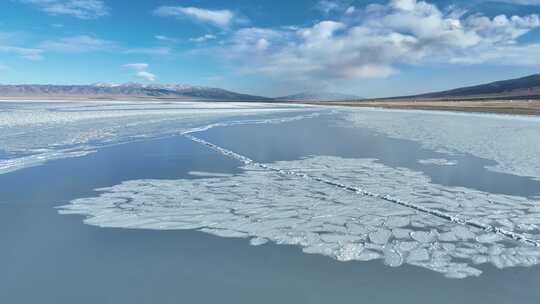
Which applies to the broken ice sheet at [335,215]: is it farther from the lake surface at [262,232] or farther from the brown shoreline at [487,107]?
the brown shoreline at [487,107]

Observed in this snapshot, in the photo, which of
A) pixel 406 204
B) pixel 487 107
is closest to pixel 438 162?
pixel 406 204

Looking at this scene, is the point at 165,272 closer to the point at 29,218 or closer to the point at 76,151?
the point at 29,218

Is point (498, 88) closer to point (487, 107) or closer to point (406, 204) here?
point (487, 107)

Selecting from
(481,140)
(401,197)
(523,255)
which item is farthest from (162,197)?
(481,140)

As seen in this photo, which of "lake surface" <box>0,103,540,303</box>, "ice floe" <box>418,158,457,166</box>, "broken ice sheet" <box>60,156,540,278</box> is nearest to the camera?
"lake surface" <box>0,103,540,303</box>

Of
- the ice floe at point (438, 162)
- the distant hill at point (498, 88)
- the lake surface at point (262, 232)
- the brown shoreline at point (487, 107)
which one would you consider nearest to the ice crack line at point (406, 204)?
the lake surface at point (262, 232)

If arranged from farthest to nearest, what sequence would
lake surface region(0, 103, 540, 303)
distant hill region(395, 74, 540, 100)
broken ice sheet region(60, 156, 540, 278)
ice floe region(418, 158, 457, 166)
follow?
distant hill region(395, 74, 540, 100)
ice floe region(418, 158, 457, 166)
broken ice sheet region(60, 156, 540, 278)
lake surface region(0, 103, 540, 303)

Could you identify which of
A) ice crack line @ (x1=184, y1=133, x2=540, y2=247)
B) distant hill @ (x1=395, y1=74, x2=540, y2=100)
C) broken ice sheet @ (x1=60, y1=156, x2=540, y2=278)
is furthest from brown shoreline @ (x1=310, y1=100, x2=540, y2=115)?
distant hill @ (x1=395, y1=74, x2=540, y2=100)

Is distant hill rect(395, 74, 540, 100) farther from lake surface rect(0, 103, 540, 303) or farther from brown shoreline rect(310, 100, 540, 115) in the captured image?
lake surface rect(0, 103, 540, 303)
